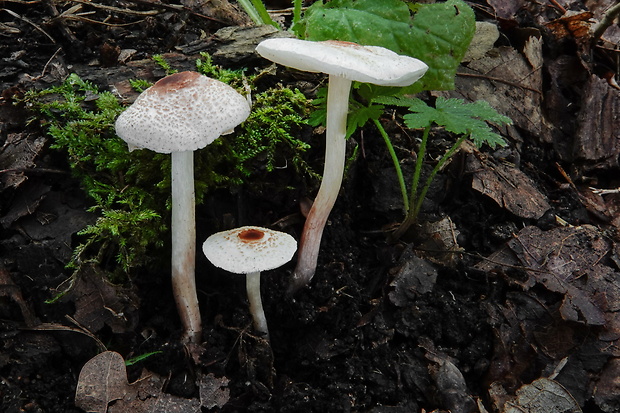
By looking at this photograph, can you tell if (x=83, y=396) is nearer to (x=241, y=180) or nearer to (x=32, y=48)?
(x=241, y=180)

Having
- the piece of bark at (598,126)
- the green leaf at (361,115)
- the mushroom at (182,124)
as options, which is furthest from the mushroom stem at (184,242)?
the piece of bark at (598,126)

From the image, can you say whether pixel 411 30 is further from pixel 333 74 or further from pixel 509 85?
pixel 509 85

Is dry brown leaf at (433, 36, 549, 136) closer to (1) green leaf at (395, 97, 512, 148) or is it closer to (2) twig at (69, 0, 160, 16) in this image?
(1) green leaf at (395, 97, 512, 148)

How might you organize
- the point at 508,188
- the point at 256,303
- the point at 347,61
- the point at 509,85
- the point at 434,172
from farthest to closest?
the point at 509,85, the point at 508,188, the point at 434,172, the point at 256,303, the point at 347,61

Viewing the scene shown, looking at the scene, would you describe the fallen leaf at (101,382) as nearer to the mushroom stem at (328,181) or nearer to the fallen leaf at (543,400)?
the mushroom stem at (328,181)

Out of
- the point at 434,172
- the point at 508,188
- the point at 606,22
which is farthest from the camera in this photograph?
the point at 606,22

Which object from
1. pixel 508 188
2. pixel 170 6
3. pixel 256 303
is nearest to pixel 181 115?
pixel 256 303

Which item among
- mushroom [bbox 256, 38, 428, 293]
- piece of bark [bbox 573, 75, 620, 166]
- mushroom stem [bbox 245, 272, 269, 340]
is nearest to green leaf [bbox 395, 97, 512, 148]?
mushroom [bbox 256, 38, 428, 293]
